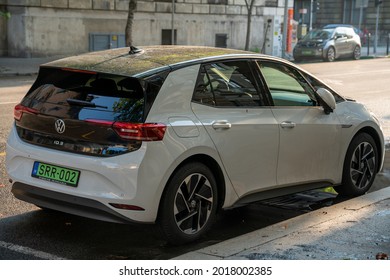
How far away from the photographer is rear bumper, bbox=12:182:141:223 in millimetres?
4980

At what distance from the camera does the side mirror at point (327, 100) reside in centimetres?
645

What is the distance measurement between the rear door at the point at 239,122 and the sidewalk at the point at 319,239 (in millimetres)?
485

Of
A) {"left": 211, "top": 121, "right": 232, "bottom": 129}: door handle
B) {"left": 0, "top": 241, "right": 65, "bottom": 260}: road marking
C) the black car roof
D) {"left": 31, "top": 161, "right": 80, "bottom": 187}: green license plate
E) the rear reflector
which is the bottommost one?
{"left": 0, "top": 241, "right": 65, "bottom": 260}: road marking

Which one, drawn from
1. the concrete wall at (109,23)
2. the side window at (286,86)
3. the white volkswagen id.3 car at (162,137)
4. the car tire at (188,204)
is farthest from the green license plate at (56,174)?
the concrete wall at (109,23)

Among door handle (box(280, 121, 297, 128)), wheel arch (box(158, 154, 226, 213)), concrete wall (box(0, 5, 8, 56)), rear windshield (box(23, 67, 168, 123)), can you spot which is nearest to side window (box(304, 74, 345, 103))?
door handle (box(280, 121, 297, 128))

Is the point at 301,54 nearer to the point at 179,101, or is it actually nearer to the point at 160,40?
the point at 160,40

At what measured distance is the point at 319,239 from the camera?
17.3 feet

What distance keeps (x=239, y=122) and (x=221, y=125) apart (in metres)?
0.24

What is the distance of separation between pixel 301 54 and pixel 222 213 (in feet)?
89.2

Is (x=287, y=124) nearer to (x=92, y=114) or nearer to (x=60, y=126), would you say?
(x=92, y=114)

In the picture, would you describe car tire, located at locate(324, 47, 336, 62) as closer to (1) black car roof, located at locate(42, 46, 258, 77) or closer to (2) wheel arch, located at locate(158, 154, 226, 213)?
(1) black car roof, located at locate(42, 46, 258, 77)

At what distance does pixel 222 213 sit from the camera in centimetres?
645

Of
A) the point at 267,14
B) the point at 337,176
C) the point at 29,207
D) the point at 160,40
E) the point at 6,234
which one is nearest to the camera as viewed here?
the point at 6,234
